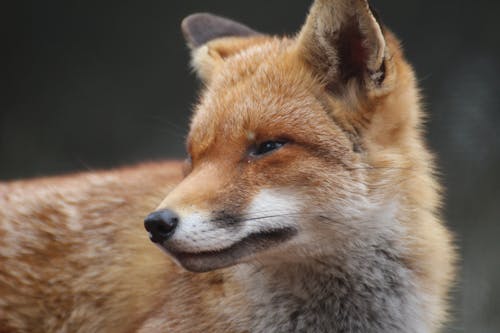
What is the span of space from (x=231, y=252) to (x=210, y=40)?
4.94 ft

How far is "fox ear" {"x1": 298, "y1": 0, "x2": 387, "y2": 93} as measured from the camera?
276 centimetres

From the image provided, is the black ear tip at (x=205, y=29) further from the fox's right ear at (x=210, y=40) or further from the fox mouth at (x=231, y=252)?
the fox mouth at (x=231, y=252)

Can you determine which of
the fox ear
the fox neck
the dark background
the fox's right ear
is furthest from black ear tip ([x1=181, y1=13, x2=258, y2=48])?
the dark background

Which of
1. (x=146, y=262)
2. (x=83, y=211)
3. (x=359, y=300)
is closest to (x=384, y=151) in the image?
(x=359, y=300)

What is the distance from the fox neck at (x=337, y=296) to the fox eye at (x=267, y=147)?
48 centimetres

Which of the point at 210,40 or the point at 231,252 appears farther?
the point at 210,40

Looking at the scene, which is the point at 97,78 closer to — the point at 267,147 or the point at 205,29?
the point at 205,29

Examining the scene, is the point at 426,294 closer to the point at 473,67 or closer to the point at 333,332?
the point at 333,332

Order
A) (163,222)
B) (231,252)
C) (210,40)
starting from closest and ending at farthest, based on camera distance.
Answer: (163,222), (231,252), (210,40)

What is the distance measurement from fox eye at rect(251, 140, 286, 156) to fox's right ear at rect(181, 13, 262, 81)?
2.38 feet

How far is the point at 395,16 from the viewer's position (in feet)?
18.1

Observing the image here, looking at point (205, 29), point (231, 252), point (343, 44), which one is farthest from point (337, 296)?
point (205, 29)

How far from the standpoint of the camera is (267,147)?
2.71 meters

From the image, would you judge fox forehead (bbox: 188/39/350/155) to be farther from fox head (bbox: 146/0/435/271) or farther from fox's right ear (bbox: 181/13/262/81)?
fox's right ear (bbox: 181/13/262/81)
